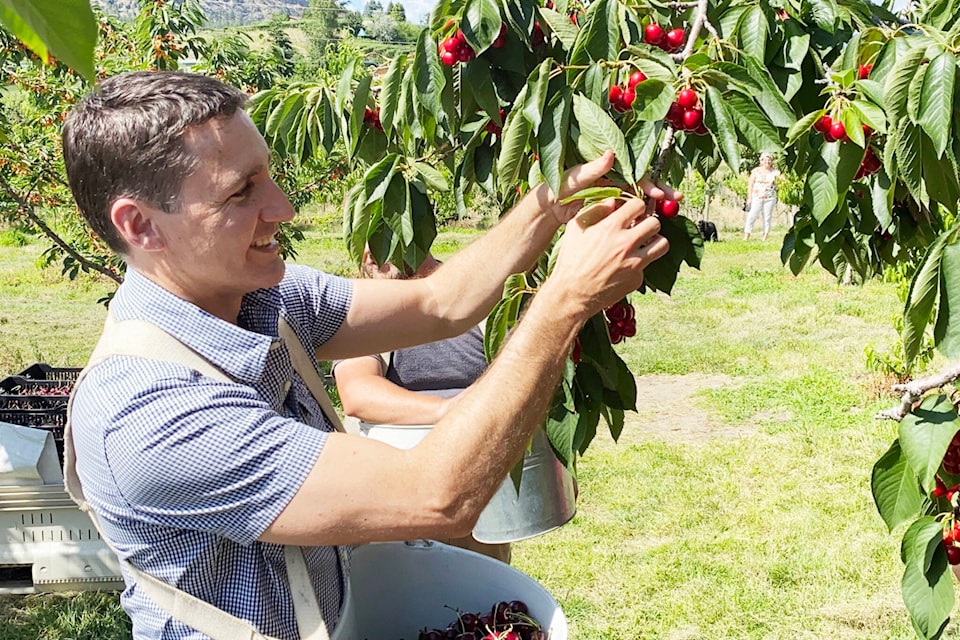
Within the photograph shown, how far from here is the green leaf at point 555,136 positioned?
1.34 metres

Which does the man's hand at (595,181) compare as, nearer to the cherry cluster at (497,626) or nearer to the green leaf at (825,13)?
the green leaf at (825,13)

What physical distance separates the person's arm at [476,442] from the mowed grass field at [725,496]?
2332 millimetres

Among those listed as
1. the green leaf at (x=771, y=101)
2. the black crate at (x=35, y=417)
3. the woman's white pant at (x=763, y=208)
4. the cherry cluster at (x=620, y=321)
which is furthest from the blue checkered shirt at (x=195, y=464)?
the woman's white pant at (x=763, y=208)

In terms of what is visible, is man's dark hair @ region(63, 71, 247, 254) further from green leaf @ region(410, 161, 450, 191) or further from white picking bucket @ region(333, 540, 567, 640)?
white picking bucket @ region(333, 540, 567, 640)

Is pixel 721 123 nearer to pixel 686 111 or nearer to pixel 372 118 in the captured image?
pixel 686 111

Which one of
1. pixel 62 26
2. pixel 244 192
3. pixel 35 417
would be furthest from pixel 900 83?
pixel 35 417

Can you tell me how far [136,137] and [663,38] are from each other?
0.81 metres

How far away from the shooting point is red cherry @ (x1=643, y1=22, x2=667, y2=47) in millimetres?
1551

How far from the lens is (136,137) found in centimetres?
140

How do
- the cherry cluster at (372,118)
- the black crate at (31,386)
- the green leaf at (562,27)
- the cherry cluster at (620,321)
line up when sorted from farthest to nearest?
the black crate at (31,386), the cherry cluster at (372,118), the cherry cluster at (620,321), the green leaf at (562,27)

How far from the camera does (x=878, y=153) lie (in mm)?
1484

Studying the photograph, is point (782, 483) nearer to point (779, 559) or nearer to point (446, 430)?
point (779, 559)

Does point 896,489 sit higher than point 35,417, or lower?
higher

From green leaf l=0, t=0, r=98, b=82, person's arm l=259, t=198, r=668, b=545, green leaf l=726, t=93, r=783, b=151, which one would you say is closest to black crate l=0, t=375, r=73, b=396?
person's arm l=259, t=198, r=668, b=545
